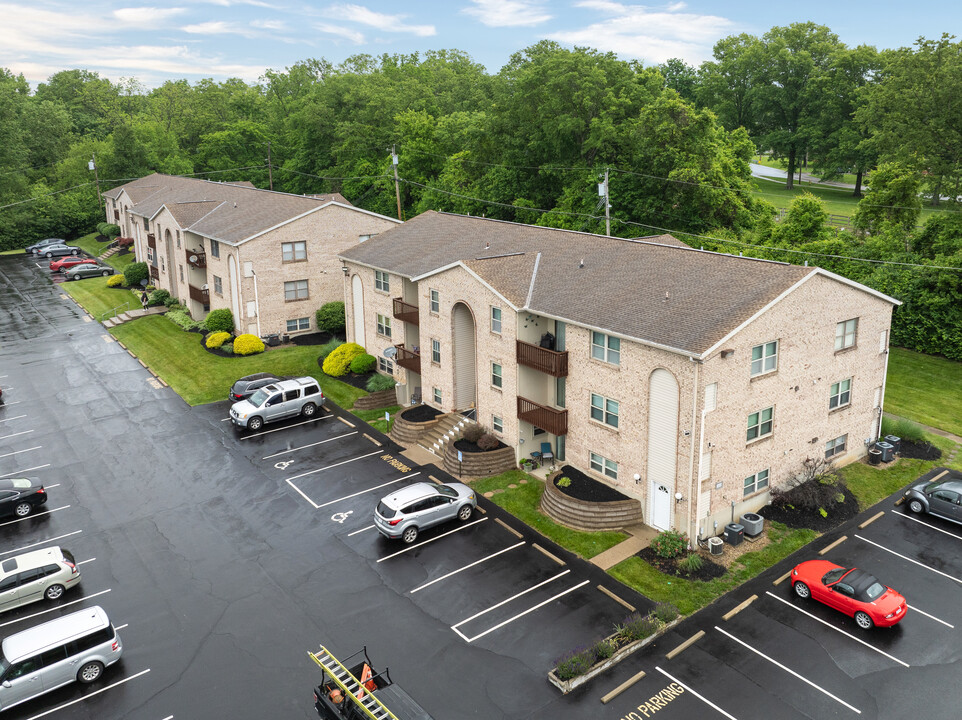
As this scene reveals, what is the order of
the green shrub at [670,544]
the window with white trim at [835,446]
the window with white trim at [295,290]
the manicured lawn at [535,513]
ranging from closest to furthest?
the green shrub at [670,544] < the manicured lawn at [535,513] < the window with white trim at [835,446] < the window with white trim at [295,290]

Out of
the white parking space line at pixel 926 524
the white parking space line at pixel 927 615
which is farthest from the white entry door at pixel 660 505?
the white parking space line at pixel 926 524

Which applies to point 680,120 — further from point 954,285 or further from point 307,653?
point 307,653

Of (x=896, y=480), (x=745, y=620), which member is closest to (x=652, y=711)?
(x=745, y=620)

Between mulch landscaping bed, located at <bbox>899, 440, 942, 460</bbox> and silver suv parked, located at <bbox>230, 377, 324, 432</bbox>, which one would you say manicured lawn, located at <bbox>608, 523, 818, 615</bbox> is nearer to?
mulch landscaping bed, located at <bbox>899, 440, 942, 460</bbox>

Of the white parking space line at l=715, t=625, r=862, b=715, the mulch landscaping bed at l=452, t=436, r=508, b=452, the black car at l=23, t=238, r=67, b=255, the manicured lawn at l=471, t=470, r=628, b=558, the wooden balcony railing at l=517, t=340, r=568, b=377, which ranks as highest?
the wooden balcony railing at l=517, t=340, r=568, b=377

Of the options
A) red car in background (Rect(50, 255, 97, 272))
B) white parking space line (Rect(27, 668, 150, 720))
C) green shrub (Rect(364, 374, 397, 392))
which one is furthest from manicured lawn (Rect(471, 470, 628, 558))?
red car in background (Rect(50, 255, 97, 272))

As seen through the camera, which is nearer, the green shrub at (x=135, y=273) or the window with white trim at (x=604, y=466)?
the window with white trim at (x=604, y=466)

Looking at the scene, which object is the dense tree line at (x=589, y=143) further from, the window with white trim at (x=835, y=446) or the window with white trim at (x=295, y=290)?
the window with white trim at (x=295, y=290)

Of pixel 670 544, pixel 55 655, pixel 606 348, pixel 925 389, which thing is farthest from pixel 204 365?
pixel 925 389
